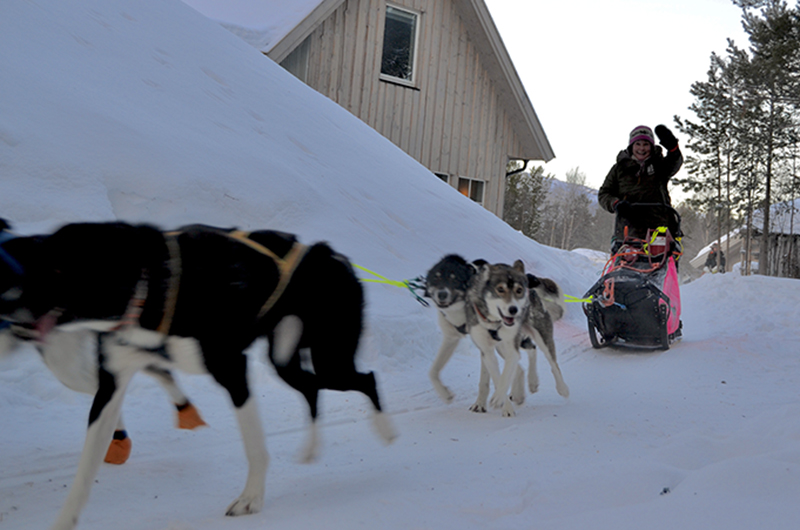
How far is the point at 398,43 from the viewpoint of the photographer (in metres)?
12.6

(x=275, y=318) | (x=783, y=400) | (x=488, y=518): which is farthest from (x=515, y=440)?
(x=783, y=400)

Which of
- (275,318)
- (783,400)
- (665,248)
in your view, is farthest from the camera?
(665,248)

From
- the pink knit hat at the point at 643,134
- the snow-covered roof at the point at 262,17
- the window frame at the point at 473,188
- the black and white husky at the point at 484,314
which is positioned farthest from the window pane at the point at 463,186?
the black and white husky at the point at 484,314

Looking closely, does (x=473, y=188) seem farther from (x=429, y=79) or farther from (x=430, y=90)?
(x=429, y=79)

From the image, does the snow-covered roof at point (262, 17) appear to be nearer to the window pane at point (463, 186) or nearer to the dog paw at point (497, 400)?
the window pane at point (463, 186)

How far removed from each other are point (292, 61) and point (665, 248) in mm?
8147

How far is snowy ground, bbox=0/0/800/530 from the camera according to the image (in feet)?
7.97

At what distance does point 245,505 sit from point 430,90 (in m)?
11.5

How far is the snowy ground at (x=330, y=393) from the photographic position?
95.7 inches

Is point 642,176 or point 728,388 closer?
point 728,388

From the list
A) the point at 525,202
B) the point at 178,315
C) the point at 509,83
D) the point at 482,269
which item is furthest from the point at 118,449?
the point at 525,202

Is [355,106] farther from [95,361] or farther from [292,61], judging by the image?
[95,361]

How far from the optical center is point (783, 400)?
13.9 ft

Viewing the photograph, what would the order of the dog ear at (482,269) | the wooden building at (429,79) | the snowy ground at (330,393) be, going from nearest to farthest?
the snowy ground at (330,393) → the dog ear at (482,269) → the wooden building at (429,79)
